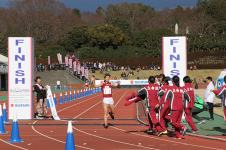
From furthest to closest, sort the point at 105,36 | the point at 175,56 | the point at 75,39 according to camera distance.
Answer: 1. the point at 105,36
2. the point at 75,39
3. the point at 175,56

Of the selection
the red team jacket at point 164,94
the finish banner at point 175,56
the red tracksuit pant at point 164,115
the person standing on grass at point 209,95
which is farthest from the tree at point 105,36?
the red tracksuit pant at point 164,115

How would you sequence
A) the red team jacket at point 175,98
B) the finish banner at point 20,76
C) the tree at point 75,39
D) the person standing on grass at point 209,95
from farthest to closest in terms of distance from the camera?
the tree at point 75,39 < the finish banner at point 20,76 < the person standing on grass at point 209,95 < the red team jacket at point 175,98

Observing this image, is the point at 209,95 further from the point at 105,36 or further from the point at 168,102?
the point at 105,36

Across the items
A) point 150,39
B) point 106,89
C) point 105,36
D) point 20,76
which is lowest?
point 106,89

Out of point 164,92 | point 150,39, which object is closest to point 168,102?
point 164,92

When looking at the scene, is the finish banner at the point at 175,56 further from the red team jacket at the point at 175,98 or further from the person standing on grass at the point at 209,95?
the red team jacket at the point at 175,98

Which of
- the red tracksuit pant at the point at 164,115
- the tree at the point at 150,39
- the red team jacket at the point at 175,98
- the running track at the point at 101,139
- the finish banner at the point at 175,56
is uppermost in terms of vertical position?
the tree at the point at 150,39

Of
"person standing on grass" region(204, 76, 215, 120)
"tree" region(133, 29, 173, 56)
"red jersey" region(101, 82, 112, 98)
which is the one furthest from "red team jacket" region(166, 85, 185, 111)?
"tree" region(133, 29, 173, 56)

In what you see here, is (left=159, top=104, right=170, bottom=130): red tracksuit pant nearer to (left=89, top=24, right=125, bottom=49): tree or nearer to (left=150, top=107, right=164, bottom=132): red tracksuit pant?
(left=150, top=107, right=164, bottom=132): red tracksuit pant

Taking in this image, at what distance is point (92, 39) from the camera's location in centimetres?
10512

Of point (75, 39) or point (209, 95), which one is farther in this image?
point (75, 39)

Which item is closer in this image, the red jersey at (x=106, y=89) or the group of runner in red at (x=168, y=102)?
the group of runner in red at (x=168, y=102)

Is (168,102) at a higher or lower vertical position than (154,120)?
higher

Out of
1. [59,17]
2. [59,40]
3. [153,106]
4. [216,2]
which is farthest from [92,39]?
[153,106]
